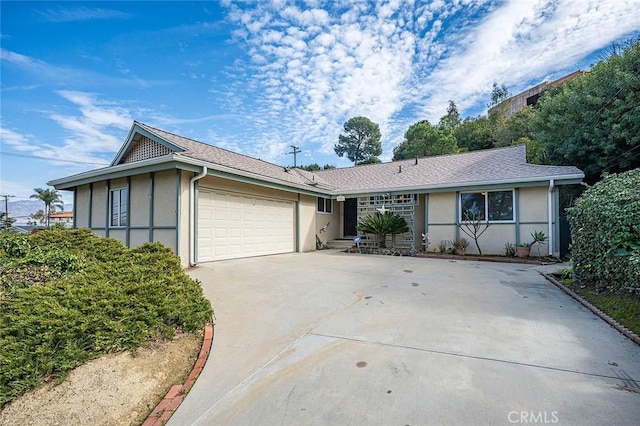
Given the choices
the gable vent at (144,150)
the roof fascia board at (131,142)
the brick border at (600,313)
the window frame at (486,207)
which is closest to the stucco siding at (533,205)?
the window frame at (486,207)

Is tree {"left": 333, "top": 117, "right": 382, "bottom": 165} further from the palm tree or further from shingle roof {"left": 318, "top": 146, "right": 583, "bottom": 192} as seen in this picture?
the palm tree

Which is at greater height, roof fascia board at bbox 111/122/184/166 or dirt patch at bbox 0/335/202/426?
roof fascia board at bbox 111/122/184/166

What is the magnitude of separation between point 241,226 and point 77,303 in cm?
718

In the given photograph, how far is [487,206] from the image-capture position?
1125 centimetres

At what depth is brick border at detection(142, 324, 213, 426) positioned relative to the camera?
217cm

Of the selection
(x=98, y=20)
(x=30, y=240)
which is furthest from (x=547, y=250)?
(x=98, y=20)

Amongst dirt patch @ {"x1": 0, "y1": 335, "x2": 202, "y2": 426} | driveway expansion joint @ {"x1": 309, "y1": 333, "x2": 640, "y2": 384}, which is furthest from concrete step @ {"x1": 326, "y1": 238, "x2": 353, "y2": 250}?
dirt patch @ {"x1": 0, "y1": 335, "x2": 202, "y2": 426}

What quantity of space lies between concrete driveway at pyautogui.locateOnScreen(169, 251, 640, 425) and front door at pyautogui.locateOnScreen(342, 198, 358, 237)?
1017cm

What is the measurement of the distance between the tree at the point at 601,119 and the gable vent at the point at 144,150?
1499 centimetres

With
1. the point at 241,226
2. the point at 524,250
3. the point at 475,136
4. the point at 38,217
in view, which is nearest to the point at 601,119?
the point at 524,250

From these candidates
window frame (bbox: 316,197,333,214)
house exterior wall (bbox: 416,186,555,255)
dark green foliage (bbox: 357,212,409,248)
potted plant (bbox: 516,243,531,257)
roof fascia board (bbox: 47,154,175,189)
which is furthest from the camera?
window frame (bbox: 316,197,333,214)

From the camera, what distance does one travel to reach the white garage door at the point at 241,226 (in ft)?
28.6

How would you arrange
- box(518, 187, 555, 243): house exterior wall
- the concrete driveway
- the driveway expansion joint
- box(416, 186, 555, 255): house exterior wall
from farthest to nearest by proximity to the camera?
1. box(416, 186, 555, 255): house exterior wall
2. box(518, 187, 555, 243): house exterior wall
3. the driveway expansion joint
4. the concrete driveway

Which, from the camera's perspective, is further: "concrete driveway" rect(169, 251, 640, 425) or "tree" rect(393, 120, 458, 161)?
"tree" rect(393, 120, 458, 161)
